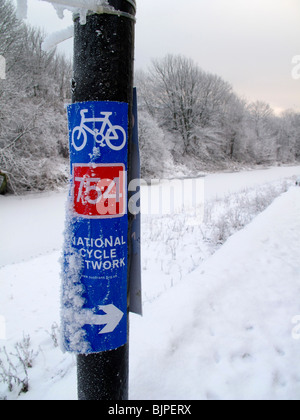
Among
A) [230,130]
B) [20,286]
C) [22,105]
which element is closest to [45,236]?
[20,286]

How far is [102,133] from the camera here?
0.95 metres

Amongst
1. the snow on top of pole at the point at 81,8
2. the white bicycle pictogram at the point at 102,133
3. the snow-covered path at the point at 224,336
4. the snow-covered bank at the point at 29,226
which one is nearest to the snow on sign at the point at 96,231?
the white bicycle pictogram at the point at 102,133

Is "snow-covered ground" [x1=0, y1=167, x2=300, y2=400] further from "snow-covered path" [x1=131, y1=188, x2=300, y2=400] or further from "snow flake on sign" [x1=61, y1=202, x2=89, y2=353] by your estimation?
"snow flake on sign" [x1=61, y1=202, x2=89, y2=353]

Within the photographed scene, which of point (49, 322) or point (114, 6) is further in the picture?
point (49, 322)

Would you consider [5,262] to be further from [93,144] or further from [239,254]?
[93,144]

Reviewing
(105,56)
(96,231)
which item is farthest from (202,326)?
(105,56)

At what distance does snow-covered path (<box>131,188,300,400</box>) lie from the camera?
5.89 feet

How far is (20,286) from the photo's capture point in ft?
17.0

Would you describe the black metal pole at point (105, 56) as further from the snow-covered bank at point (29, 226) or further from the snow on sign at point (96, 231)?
the snow-covered bank at point (29, 226)

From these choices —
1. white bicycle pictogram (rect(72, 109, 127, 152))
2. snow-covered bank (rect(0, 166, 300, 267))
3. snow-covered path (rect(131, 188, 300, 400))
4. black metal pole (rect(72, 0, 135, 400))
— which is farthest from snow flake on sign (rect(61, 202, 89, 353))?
snow-covered bank (rect(0, 166, 300, 267))

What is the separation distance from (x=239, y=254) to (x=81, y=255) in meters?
3.28

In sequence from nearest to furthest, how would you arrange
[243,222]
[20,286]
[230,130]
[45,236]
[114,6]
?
[114,6]
[20,286]
[243,222]
[45,236]
[230,130]

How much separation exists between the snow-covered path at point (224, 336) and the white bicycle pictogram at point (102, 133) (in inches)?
63.7

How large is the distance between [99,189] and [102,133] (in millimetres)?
209
